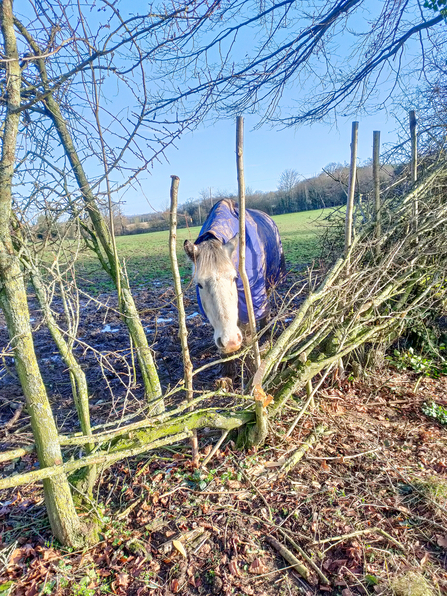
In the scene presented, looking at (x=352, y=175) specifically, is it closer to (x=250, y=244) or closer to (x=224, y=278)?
(x=250, y=244)

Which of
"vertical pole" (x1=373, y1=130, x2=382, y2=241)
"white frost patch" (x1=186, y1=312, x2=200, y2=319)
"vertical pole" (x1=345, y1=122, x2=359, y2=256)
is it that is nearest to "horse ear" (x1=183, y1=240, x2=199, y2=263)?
"vertical pole" (x1=345, y1=122, x2=359, y2=256)

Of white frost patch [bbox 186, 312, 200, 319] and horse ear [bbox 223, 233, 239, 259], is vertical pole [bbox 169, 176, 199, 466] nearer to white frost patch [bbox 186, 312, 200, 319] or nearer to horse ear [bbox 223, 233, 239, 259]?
horse ear [bbox 223, 233, 239, 259]

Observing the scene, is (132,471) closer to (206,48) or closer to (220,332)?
(220,332)

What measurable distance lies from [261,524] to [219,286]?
80.9 inches

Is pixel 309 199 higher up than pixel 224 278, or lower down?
higher up

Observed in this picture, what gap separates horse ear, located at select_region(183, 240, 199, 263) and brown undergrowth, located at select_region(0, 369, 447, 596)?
178 cm

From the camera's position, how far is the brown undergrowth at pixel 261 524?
191cm

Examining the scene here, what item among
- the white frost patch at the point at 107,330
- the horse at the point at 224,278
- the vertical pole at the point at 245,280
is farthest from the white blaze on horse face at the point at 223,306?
the white frost patch at the point at 107,330

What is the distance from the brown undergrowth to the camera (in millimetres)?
1909

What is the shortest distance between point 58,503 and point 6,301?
1197 mm

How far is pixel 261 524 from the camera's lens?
88.7 inches

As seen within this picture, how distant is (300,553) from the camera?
2.04 meters

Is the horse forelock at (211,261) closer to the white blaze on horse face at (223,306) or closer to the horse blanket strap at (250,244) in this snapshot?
the white blaze on horse face at (223,306)

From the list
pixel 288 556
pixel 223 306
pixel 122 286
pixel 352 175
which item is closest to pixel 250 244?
pixel 223 306
